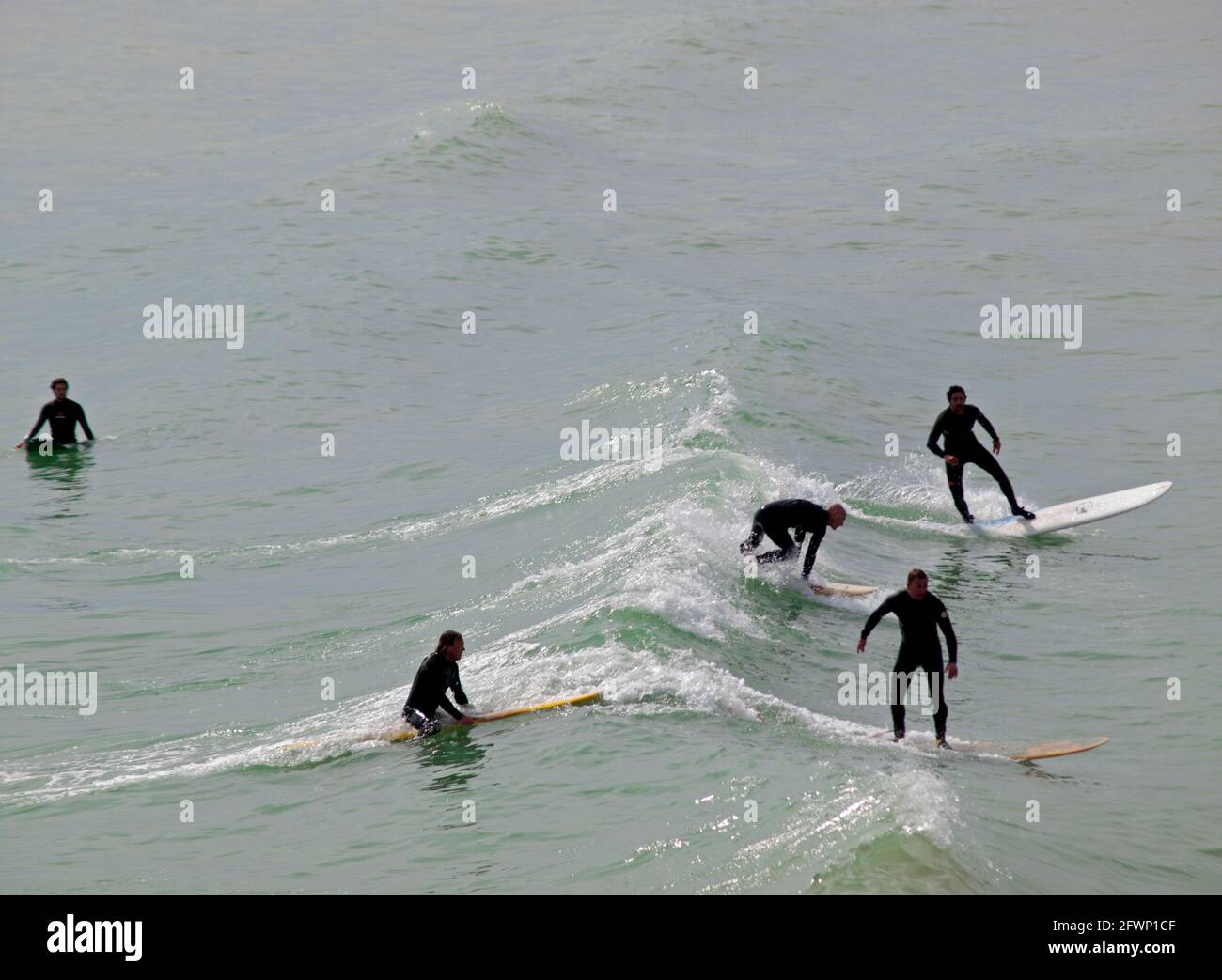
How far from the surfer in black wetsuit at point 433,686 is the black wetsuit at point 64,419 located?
14024 mm

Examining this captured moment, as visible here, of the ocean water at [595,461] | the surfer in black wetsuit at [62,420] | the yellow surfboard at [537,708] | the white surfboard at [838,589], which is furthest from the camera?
the surfer in black wetsuit at [62,420]

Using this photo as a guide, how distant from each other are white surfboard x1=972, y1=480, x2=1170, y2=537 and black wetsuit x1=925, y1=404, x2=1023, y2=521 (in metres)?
0.39

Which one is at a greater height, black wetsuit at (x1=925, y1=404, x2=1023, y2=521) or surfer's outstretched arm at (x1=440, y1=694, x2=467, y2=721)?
black wetsuit at (x1=925, y1=404, x2=1023, y2=521)

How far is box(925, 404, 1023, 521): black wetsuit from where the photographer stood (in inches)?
718

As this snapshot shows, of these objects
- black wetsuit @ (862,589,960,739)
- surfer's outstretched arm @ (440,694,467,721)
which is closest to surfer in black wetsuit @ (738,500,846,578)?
black wetsuit @ (862,589,960,739)

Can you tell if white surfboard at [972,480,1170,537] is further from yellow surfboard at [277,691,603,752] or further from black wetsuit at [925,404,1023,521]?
yellow surfboard at [277,691,603,752]

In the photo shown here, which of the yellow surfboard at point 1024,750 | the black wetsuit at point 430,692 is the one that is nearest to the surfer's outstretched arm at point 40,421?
the black wetsuit at point 430,692

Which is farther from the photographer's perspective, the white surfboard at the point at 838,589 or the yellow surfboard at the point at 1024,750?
the white surfboard at the point at 838,589

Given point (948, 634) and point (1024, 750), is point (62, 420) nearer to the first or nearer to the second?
point (948, 634)

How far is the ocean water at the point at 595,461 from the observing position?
1081 cm

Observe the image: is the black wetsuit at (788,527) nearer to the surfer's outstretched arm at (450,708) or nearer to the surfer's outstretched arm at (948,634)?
the surfer's outstretched arm at (948,634)

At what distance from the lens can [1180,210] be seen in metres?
41.5

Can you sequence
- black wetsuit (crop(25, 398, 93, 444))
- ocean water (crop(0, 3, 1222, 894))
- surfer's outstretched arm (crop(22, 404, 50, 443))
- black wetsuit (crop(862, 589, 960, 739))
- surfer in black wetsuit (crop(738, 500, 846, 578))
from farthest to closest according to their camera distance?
black wetsuit (crop(25, 398, 93, 444)) → surfer's outstretched arm (crop(22, 404, 50, 443)) → surfer in black wetsuit (crop(738, 500, 846, 578)) → black wetsuit (crop(862, 589, 960, 739)) → ocean water (crop(0, 3, 1222, 894))
